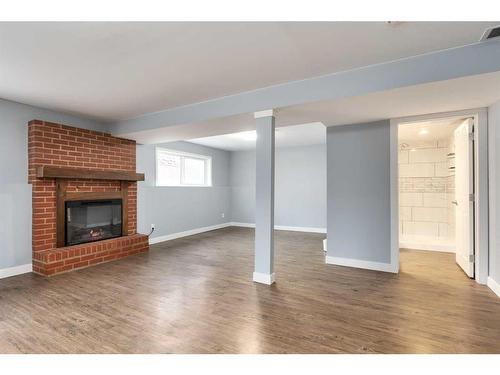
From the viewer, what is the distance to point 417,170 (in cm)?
542

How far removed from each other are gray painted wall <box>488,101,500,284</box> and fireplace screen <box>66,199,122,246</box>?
17.3 ft

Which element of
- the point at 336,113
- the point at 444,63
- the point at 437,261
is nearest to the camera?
the point at 444,63

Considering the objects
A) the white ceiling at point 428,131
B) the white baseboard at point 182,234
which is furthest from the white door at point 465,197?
the white baseboard at point 182,234

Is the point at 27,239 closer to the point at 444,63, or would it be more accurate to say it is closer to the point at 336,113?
the point at 336,113

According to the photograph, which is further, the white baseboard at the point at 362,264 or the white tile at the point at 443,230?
the white tile at the point at 443,230

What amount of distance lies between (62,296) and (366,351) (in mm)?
2905

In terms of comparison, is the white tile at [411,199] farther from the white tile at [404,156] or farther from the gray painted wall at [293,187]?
the gray painted wall at [293,187]

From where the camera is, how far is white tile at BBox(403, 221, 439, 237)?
17.1 feet

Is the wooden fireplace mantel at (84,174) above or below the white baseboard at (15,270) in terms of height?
above

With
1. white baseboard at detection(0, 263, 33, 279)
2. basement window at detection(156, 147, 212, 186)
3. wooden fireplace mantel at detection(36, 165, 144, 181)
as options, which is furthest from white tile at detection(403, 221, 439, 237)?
white baseboard at detection(0, 263, 33, 279)

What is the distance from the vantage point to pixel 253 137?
231 inches

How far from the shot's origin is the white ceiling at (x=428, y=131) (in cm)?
393

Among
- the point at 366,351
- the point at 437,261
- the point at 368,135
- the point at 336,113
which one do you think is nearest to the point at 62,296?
the point at 366,351

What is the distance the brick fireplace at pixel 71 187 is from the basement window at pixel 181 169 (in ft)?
3.80
